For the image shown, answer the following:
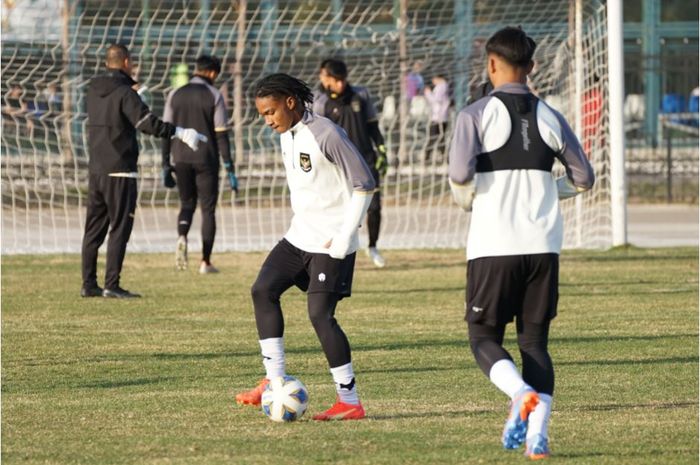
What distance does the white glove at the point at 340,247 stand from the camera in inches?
291

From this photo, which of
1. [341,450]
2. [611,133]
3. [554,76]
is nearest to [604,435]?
[341,450]

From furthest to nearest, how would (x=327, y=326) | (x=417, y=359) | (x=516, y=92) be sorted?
1. (x=417, y=359)
2. (x=327, y=326)
3. (x=516, y=92)

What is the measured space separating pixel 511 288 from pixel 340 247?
4.07 feet

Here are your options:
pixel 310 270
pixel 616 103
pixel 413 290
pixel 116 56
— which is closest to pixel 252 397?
pixel 310 270

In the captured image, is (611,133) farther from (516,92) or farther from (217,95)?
(516,92)

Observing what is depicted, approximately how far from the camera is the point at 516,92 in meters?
6.38

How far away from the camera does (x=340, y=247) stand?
7391 millimetres

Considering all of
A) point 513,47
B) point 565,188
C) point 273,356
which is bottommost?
point 273,356

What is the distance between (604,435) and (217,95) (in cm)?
832

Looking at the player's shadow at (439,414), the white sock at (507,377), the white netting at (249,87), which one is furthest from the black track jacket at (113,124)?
the white sock at (507,377)

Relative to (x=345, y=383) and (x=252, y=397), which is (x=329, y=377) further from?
(x=345, y=383)

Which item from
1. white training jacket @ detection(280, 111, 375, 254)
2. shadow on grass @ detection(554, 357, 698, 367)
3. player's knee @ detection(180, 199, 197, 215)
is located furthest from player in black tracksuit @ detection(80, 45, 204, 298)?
white training jacket @ detection(280, 111, 375, 254)

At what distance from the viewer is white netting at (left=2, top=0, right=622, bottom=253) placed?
60.8ft

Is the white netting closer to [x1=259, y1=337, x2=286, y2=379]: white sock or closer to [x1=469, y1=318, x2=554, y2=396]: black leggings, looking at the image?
[x1=259, y1=337, x2=286, y2=379]: white sock
